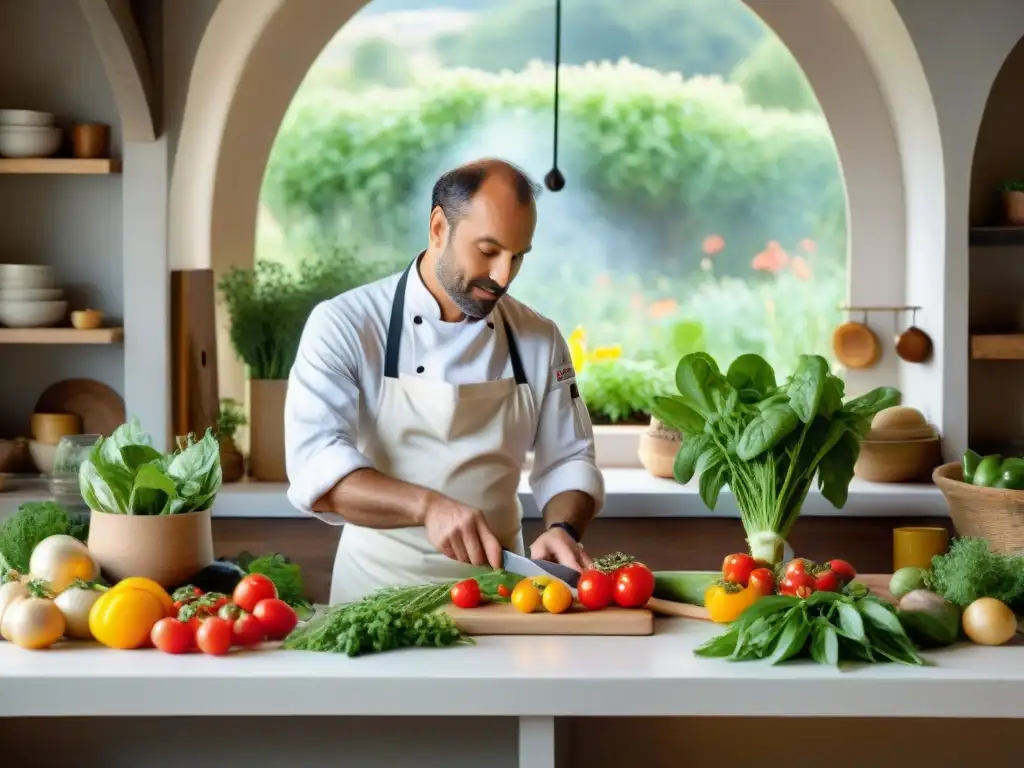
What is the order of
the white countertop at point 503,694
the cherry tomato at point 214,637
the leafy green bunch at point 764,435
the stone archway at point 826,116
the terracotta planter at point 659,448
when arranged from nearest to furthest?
the white countertop at point 503,694 → the cherry tomato at point 214,637 → the leafy green bunch at point 764,435 → the terracotta planter at point 659,448 → the stone archway at point 826,116

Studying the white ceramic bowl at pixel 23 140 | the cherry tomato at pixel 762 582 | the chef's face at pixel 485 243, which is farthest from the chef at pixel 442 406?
the white ceramic bowl at pixel 23 140

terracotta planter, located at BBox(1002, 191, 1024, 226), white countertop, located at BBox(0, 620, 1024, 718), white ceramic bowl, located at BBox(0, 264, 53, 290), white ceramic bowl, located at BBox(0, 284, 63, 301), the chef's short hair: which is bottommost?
white countertop, located at BBox(0, 620, 1024, 718)

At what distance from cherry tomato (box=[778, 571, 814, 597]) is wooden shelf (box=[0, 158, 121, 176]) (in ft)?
9.51

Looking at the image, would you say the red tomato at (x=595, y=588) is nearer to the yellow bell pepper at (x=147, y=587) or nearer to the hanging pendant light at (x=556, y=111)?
the yellow bell pepper at (x=147, y=587)

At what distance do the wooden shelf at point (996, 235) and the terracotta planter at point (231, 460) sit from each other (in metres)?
2.61

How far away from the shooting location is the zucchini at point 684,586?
8.81ft

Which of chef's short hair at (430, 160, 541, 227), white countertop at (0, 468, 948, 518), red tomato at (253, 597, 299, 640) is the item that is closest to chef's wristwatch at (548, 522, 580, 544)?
chef's short hair at (430, 160, 541, 227)

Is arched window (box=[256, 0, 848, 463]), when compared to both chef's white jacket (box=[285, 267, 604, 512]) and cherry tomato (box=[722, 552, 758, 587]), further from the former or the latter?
cherry tomato (box=[722, 552, 758, 587])

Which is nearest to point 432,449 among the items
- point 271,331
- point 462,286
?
point 462,286

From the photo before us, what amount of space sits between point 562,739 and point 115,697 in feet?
2.40

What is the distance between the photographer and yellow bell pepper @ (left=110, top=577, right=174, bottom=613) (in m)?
2.37

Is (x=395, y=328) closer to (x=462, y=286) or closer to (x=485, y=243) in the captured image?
(x=462, y=286)

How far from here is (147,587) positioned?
7.82 feet

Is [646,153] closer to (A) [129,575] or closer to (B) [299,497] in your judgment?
(B) [299,497]
